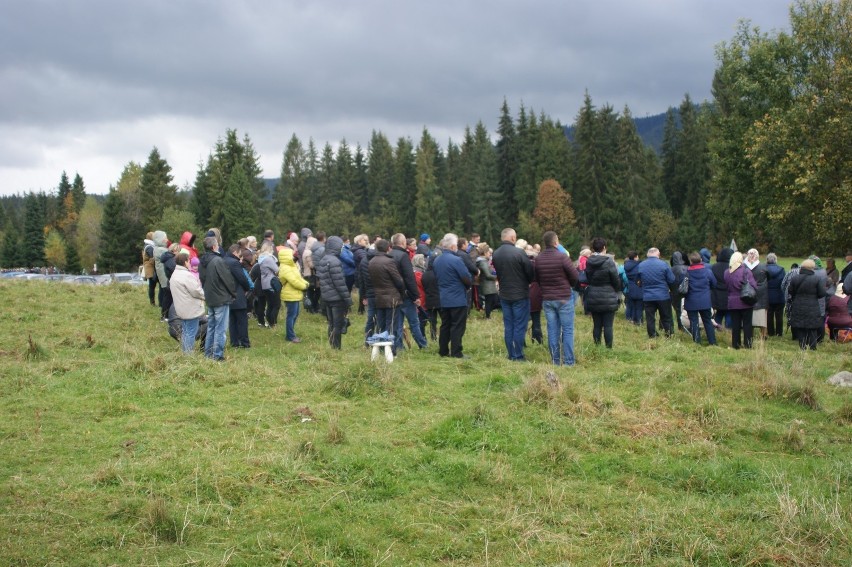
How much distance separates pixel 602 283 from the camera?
514 inches

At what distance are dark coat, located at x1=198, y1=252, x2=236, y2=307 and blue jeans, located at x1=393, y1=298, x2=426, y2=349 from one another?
3.04m

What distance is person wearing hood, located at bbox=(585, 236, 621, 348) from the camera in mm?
12906

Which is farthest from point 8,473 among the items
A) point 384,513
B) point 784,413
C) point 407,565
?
point 784,413

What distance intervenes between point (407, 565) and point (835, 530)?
3170mm

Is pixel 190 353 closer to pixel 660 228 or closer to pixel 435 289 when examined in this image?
pixel 435 289

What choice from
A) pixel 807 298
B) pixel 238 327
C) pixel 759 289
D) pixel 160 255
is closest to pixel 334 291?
pixel 238 327

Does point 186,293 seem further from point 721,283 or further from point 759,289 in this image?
point 759,289

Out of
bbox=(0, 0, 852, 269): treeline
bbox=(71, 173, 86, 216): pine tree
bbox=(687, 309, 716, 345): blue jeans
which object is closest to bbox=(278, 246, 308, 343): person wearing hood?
bbox=(687, 309, 716, 345): blue jeans

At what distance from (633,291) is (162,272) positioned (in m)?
11.1

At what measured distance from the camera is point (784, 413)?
28.9 ft

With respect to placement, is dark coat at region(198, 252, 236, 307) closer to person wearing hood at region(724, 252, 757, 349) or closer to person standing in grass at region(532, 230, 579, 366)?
person standing in grass at region(532, 230, 579, 366)

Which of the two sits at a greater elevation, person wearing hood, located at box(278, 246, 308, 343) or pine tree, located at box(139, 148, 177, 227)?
pine tree, located at box(139, 148, 177, 227)

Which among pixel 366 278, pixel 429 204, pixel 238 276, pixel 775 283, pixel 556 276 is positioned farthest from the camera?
pixel 429 204

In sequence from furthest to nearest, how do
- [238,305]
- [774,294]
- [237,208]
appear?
1. [237,208]
2. [774,294]
3. [238,305]
